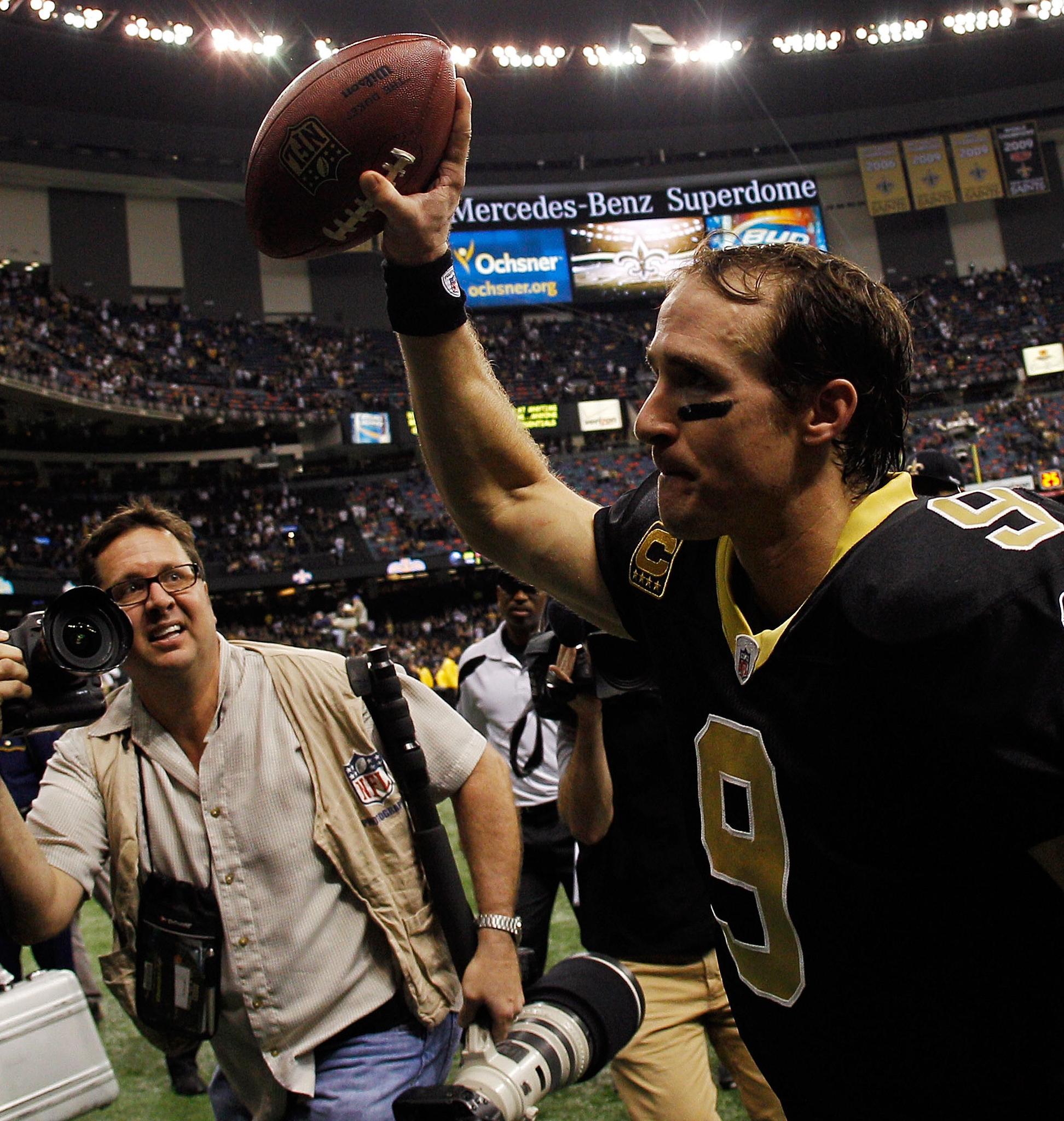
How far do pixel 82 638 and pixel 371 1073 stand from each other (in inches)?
41.4

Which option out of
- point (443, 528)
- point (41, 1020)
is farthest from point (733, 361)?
point (443, 528)

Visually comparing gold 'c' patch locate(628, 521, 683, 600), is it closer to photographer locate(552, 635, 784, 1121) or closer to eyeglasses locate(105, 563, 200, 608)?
photographer locate(552, 635, 784, 1121)

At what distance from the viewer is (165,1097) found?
3.95 meters

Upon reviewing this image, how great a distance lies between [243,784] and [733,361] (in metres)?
1.39

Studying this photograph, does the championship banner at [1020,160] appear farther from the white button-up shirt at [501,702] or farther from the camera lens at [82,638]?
the camera lens at [82,638]

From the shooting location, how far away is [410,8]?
2842 centimetres

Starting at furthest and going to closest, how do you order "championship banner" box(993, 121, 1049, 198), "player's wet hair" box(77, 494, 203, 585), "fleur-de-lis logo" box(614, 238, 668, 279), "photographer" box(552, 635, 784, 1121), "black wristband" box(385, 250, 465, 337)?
"fleur-de-lis logo" box(614, 238, 668, 279)
"championship banner" box(993, 121, 1049, 198)
"photographer" box(552, 635, 784, 1121)
"player's wet hair" box(77, 494, 203, 585)
"black wristband" box(385, 250, 465, 337)

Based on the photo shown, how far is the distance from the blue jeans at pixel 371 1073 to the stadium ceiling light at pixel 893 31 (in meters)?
36.8

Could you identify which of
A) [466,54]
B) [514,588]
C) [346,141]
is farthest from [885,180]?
[346,141]

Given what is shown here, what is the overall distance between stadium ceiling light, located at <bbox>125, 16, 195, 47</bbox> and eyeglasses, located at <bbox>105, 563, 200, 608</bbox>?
2973 centimetres

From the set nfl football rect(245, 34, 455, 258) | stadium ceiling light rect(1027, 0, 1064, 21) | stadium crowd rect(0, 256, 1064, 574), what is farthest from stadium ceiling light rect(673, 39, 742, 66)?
nfl football rect(245, 34, 455, 258)

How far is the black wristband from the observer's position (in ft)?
5.10

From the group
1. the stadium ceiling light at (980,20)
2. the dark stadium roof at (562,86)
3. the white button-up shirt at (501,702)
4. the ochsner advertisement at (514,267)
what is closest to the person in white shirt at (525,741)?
the white button-up shirt at (501,702)

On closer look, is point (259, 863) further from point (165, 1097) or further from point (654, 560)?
point (165, 1097)
